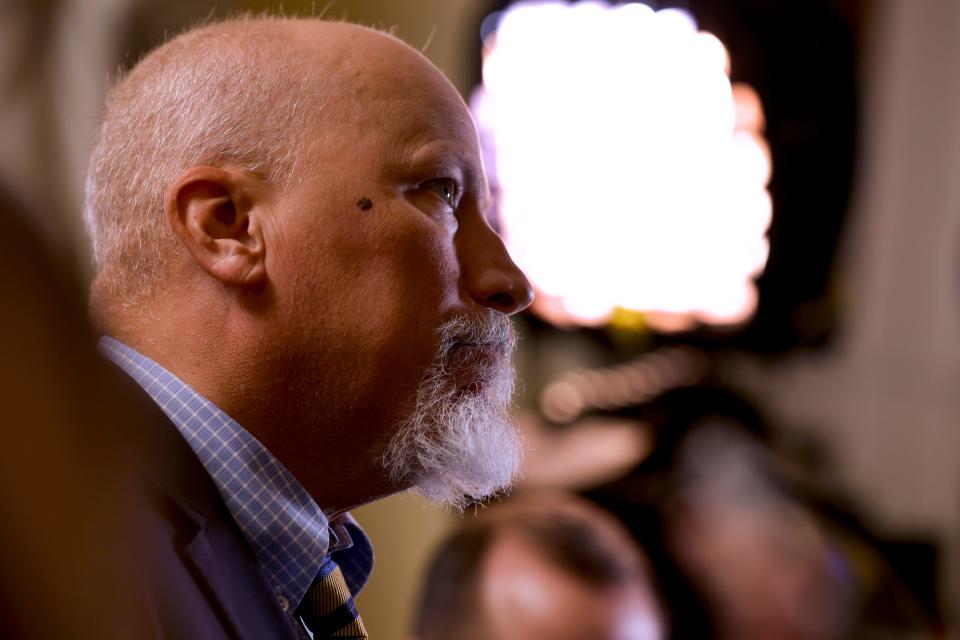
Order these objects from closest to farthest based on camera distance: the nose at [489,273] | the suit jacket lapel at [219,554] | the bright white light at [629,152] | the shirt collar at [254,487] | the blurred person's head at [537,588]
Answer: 1. the suit jacket lapel at [219,554]
2. the shirt collar at [254,487]
3. the nose at [489,273]
4. the blurred person's head at [537,588]
5. the bright white light at [629,152]

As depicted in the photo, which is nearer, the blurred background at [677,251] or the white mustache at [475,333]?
the white mustache at [475,333]

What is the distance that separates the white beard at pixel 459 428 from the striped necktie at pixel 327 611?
0.38ft

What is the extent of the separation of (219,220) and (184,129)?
0.10m

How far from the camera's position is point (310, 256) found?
1012mm

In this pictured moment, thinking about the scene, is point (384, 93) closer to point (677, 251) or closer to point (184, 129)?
point (184, 129)

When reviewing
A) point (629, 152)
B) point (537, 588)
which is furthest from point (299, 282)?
point (629, 152)

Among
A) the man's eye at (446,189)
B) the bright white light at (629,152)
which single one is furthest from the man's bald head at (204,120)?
the bright white light at (629,152)

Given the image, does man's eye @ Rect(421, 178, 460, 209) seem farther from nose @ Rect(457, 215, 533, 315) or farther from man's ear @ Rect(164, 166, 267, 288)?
man's ear @ Rect(164, 166, 267, 288)

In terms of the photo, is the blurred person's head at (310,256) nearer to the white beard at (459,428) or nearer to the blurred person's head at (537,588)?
the white beard at (459,428)

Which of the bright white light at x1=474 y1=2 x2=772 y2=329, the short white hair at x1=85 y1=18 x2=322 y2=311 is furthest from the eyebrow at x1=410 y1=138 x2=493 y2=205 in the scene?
the bright white light at x1=474 y1=2 x2=772 y2=329

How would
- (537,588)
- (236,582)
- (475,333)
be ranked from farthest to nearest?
(537,588)
(475,333)
(236,582)

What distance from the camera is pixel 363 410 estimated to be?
40.4 inches

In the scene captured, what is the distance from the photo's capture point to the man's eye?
3.54ft

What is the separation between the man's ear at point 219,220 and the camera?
1.00 meters
